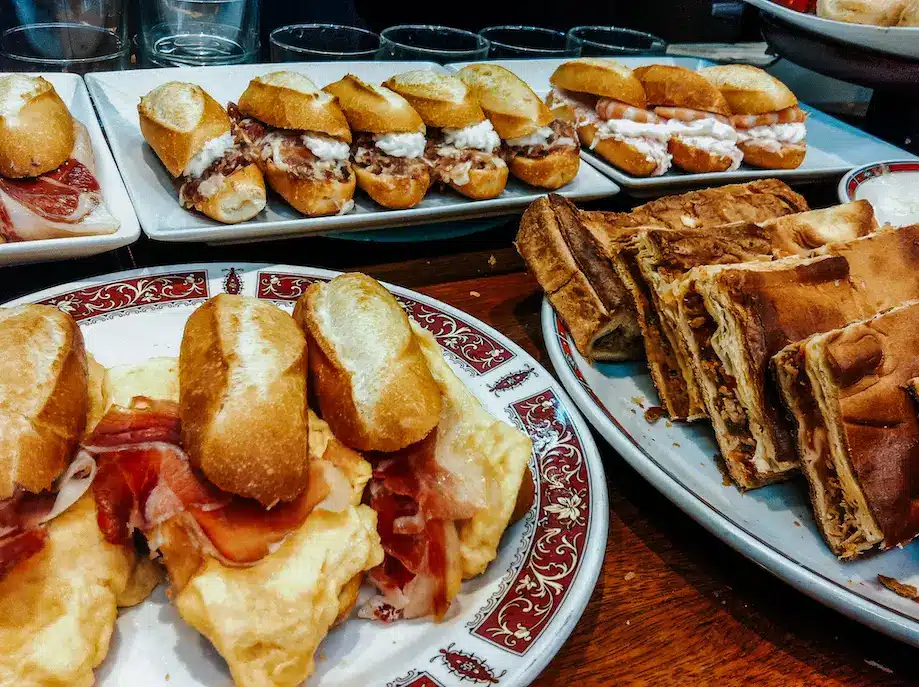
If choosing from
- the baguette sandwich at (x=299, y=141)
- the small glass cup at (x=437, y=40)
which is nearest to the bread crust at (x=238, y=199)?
the baguette sandwich at (x=299, y=141)

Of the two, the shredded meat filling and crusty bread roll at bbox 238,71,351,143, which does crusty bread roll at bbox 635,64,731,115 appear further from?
crusty bread roll at bbox 238,71,351,143

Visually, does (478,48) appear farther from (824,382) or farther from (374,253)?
(824,382)

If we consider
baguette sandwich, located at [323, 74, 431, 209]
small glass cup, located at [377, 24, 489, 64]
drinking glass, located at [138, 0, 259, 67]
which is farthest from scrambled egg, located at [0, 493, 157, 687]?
small glass cup, located at [377, 24, 489, 64]

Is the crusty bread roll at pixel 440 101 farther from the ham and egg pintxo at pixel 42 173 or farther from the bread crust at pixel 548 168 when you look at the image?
the ham and egg pintxo at pixel 42 173

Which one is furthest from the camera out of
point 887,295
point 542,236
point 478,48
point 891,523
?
point 478,48

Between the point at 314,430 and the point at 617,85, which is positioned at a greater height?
the point at 617,85

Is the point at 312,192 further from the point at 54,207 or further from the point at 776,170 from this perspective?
the point at 776,170

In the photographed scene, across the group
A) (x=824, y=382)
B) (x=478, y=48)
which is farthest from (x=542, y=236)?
(x=478, y=48)
